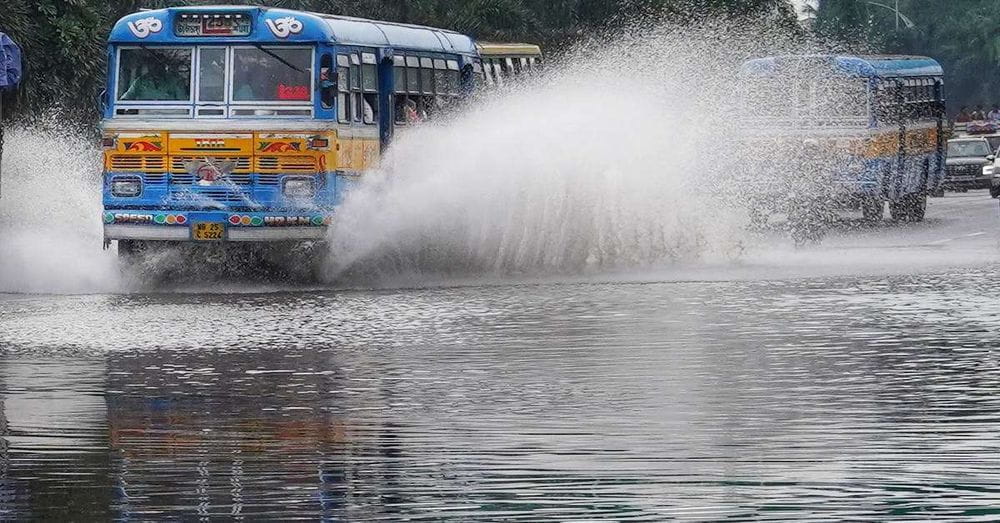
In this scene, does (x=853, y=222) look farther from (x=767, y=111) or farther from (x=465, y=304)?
(x=465, y=304)

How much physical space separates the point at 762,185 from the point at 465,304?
13671mm

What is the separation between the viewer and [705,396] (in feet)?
38.7

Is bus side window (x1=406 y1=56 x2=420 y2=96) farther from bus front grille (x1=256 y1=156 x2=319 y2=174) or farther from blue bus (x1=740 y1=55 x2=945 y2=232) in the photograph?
blue bus (x1=740 y1=55 x2=945 y2=232)

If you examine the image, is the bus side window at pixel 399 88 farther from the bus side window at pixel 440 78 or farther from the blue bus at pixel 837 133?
the blue bus at pixel 837 133

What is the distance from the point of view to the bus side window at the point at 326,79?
869 inches

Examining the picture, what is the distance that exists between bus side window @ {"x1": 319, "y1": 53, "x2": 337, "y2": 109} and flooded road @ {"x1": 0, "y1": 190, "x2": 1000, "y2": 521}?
10.5ft

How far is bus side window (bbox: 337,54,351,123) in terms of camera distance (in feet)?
73.8

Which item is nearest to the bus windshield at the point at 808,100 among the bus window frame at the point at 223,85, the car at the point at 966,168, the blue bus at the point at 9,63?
the blue bus at the point at 9,63

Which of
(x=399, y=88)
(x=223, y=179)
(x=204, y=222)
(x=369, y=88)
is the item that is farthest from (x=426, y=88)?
(x=204, y=222)

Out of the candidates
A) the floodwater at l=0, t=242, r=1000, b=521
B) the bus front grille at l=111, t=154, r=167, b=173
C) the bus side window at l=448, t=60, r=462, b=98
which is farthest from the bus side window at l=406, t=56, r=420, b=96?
the floodwater at l=0, t=242, r=1000, b=521

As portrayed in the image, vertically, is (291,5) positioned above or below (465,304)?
above

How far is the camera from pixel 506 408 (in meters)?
11.4

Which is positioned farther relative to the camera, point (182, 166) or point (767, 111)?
point (767, 111)

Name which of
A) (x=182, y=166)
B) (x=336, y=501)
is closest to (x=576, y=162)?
(x=182, y=166)
